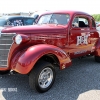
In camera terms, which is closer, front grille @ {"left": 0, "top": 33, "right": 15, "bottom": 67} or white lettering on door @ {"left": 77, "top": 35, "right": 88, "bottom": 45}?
front grille @ {"left": 0, "top": 33, "right": 15, "bottom": 67}

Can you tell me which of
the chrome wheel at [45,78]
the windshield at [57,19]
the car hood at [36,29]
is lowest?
Result: the chrome wheel at [45,78]

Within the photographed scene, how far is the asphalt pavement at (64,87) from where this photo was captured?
383 cm

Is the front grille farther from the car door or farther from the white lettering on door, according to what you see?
the white lettering on door

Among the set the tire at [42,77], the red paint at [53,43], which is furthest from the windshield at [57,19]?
the tire at [42,77]

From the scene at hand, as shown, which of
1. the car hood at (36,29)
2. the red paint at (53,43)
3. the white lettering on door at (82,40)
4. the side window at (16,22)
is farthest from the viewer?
the side window at (16,22)

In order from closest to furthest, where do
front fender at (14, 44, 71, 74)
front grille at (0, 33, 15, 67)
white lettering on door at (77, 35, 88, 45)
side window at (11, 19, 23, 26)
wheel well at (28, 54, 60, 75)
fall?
front fender at (14, 44, 71, 74) → front grille at (0, 33, 15, 67) → wheel well at (28, 54, 60, 75) → white lettering on door at (77, 35, 88, 45) → side window at (11, 19, 23, 26)

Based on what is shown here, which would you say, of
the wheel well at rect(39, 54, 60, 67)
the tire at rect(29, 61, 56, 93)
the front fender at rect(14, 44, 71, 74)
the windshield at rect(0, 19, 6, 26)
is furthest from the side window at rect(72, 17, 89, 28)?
the windshield at rect(0, 19, 6, 26)

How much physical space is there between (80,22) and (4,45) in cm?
256

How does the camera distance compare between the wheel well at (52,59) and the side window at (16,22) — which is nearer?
the wheel well at (52,59)

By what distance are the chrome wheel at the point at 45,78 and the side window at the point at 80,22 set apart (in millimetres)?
1687

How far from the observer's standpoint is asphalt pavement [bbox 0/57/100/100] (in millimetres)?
3830

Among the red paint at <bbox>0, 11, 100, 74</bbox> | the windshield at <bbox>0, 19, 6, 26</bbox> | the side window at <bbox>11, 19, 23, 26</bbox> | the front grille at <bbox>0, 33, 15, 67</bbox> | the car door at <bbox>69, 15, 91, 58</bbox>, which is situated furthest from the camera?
the side window at <bbox>11, 19, 23, 26</bbox>

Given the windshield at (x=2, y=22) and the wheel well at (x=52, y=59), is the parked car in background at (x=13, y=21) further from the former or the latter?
the wheel well at (x=52, y=59)

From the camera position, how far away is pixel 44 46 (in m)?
4.02
